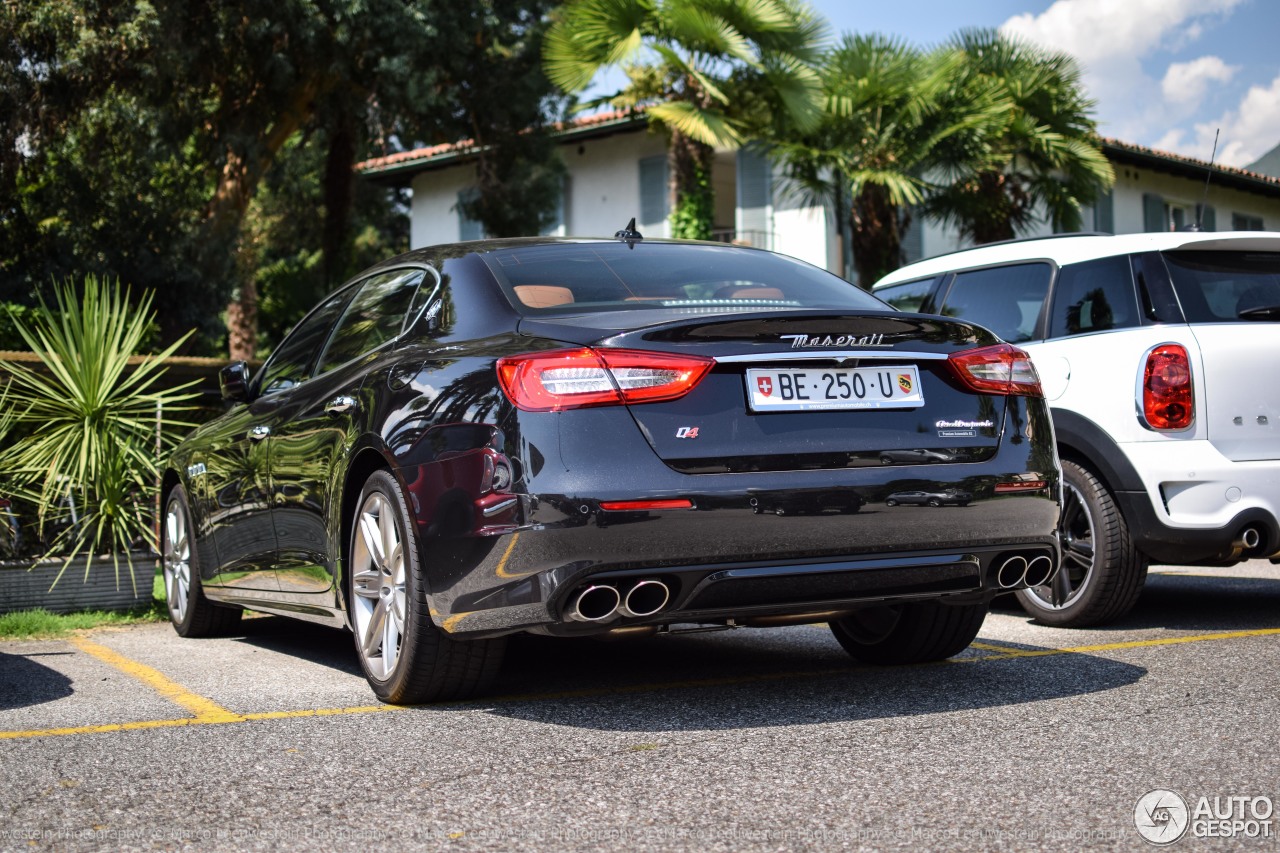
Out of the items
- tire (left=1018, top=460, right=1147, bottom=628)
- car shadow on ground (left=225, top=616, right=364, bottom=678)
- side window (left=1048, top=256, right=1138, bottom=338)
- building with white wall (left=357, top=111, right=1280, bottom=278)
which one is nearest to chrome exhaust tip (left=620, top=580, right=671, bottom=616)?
car shadow on ground (left=225, top=616, right=364, bottom=678)

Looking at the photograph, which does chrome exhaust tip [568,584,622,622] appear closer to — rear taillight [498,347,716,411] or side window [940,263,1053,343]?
rear taillight [498,347,716,411]

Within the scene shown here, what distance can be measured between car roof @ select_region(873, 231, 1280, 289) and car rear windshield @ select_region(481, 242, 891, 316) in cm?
174

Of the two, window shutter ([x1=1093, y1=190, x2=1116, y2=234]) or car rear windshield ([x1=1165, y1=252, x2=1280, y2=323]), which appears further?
window shutter ([x1=1093, y1=190, x2=1116, y2=234])

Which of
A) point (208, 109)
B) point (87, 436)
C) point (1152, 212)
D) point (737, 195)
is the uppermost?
point (208, 109)

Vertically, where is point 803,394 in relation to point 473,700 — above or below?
above

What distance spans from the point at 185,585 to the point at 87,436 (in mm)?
1287

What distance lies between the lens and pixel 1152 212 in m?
29.8

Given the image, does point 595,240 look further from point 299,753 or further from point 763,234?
point 763,234

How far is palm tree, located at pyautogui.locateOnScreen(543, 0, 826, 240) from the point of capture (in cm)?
1811

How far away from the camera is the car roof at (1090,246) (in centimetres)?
606

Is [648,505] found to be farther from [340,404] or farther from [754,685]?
[340,404]

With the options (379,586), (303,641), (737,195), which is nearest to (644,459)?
(379,586)

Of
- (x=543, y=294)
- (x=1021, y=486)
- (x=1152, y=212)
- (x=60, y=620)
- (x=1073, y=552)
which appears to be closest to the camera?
(x=1021, y=486)

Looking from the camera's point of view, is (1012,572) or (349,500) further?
(349,500)
